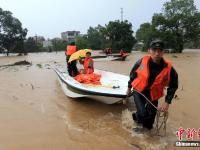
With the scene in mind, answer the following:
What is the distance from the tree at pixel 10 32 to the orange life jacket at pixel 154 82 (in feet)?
125

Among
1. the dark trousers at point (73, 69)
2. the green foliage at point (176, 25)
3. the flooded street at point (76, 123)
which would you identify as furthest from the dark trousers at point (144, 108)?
the green foliage at point (176, 25)

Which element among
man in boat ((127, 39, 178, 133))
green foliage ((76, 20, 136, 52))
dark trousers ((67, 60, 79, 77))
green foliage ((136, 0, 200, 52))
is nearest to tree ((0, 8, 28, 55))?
green foliage ((76, 20, 136, 52))

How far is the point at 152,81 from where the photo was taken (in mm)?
4750

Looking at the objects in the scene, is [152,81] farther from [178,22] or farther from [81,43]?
[81,43]

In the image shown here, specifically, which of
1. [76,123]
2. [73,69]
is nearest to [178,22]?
[73,69]

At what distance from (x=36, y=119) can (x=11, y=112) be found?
1.07 meters

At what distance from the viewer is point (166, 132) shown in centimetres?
547

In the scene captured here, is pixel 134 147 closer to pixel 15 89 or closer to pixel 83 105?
pixel 83 105

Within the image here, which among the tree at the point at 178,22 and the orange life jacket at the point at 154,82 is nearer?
the orange life jacket at the point at 154,82

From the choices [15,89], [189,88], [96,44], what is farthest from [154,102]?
[96,44]

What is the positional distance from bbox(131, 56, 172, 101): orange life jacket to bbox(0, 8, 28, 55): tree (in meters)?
38.1

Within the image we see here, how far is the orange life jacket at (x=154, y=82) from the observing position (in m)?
4.65

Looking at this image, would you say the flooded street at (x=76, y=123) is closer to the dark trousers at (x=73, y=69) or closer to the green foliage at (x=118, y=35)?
the dark trousers at (x=73, y=69)

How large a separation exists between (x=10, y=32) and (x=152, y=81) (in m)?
38.9
